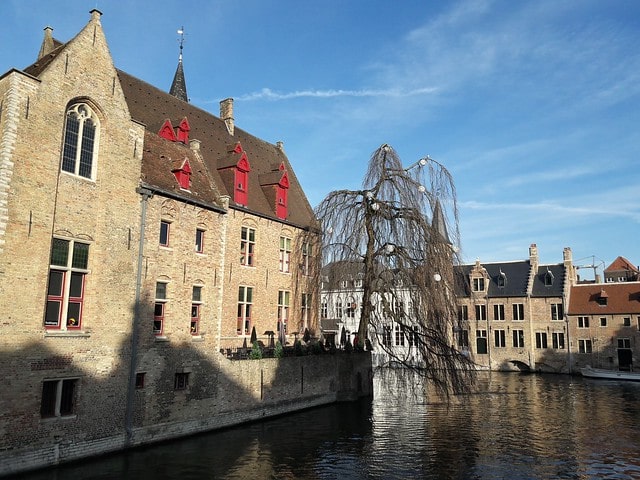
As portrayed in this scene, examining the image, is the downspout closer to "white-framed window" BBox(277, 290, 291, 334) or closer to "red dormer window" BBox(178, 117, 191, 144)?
"red dormer window" BBox(178, 117, 191, 144)

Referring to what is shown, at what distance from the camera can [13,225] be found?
36.2 feet

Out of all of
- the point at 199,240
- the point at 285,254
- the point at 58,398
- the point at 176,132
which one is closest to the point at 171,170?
the point at 199,240

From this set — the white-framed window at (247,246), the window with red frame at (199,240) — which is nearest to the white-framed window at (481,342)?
the white-framed window at (247,246)

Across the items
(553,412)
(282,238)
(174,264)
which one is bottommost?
(553,412)

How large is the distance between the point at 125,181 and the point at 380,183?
28.1ft

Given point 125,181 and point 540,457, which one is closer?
point 540,457

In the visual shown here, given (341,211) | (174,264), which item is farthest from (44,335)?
(341,211)

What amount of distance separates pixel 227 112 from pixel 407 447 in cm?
1805

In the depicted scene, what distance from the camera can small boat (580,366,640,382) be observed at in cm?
3249

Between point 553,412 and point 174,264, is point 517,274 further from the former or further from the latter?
point 174,264

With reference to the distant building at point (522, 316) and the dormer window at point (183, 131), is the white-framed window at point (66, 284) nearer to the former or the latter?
the dormer window at point (183, 131)

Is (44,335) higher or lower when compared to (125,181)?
lower

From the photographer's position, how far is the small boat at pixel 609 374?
32.5 m

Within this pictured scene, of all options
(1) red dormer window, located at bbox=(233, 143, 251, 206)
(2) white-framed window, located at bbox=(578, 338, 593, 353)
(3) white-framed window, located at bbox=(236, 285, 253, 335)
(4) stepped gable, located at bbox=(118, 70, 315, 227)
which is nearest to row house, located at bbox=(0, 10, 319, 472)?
(3) white-framed window, located at bbox=(236, 285, 253, 335)
